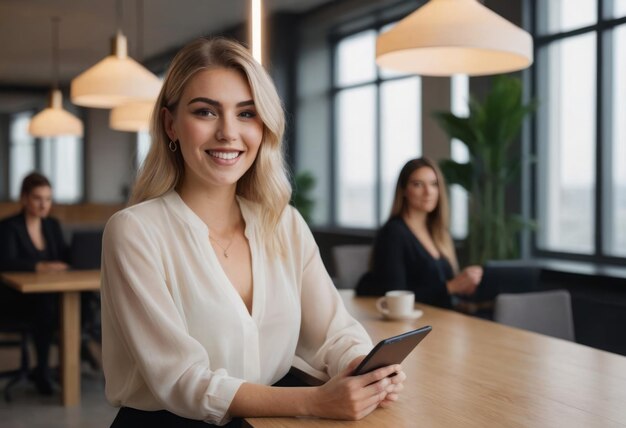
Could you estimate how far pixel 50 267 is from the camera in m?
4.88

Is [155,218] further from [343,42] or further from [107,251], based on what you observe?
[343,42]

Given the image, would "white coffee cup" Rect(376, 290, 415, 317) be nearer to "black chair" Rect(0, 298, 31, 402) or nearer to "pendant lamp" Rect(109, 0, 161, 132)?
"pendant lamp" Rect(109, 0, 161, 132)

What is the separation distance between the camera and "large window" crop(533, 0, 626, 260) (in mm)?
5117

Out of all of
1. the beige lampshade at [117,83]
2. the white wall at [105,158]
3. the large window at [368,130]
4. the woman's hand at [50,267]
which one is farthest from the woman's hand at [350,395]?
the white wall at [105,158]

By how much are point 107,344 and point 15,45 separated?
1076 centimetres

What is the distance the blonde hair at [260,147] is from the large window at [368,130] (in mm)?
5562

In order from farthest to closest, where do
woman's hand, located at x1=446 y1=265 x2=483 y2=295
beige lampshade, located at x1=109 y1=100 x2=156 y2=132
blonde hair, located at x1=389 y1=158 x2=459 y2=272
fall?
beige lampshade, located at x1=109 y1=100 x2=156 y2=132
blonde hair, located at x1=389 y1=158 x2=459 y2=272
woman's hand, located at x1=446 y1=265 x2=483 y2=295

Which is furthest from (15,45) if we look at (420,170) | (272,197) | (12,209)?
(272,197)

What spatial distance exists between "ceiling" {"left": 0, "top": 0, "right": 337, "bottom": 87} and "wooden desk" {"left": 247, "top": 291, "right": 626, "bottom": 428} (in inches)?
246

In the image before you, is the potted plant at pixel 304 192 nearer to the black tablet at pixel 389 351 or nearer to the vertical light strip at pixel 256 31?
the vertical light strip at pixel 256 31

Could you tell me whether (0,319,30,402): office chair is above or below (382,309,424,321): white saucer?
below

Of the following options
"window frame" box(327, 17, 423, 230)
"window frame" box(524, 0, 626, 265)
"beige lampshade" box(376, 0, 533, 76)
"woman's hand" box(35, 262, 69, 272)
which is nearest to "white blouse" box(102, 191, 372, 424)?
"beige lampshade" box(376, 0, 533, 76)

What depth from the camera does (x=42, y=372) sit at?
4.78 metres

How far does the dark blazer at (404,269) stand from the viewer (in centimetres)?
343
